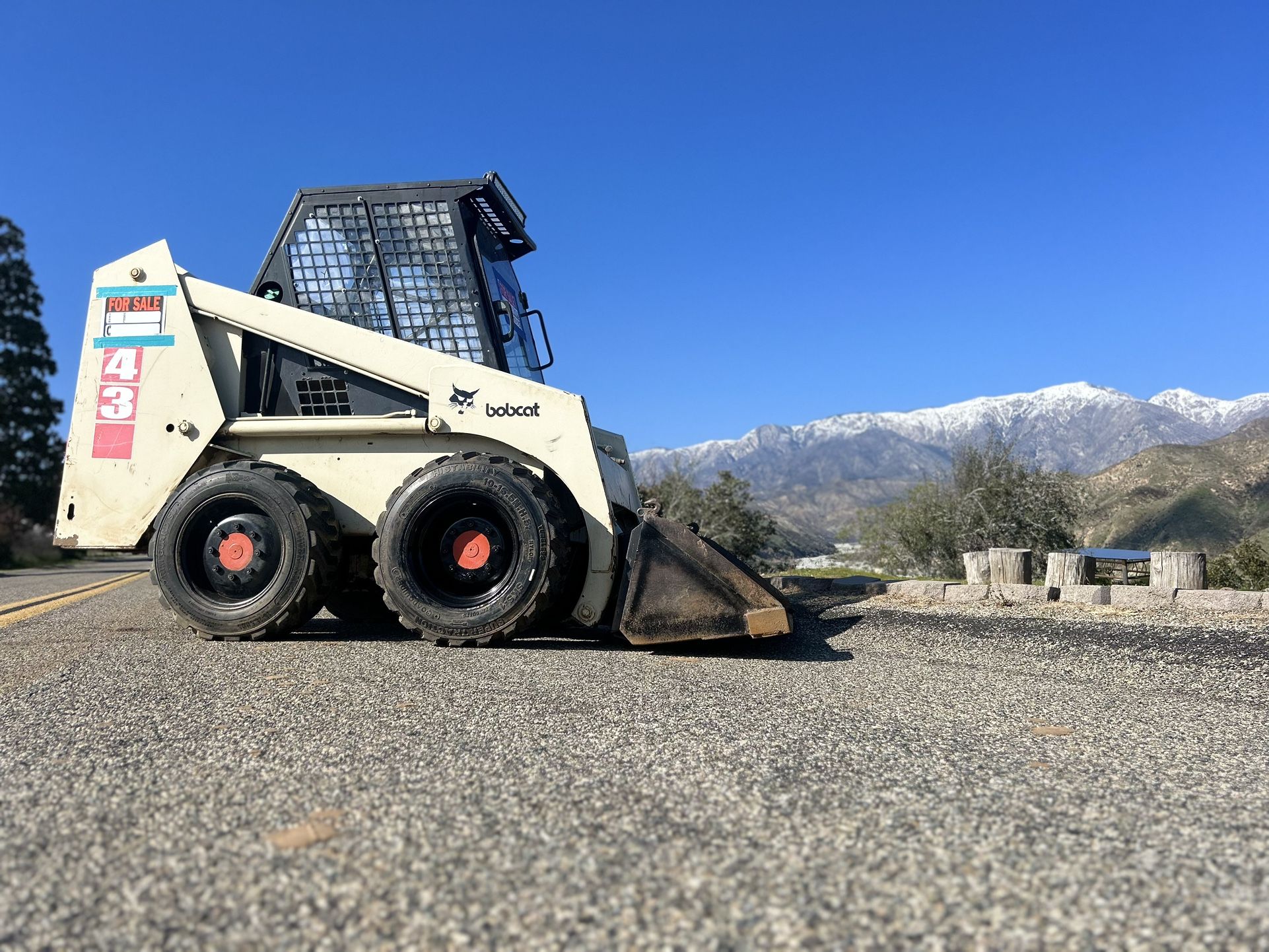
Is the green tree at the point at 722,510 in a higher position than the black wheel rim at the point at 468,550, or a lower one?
higher

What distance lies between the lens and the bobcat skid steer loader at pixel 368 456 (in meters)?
5.11

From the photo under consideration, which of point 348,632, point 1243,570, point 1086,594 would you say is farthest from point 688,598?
point 1243,570

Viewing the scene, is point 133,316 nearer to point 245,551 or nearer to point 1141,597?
point 245,551

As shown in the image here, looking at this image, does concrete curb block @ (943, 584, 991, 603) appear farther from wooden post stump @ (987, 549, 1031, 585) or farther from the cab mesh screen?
the cab mesh screen

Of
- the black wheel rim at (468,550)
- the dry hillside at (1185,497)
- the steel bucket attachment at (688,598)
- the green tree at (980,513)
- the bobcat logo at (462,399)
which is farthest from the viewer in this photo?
the dry hillside at (1185,497)

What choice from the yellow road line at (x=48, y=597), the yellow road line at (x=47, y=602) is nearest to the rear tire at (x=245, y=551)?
the yellow road line at (x=47, y=602)

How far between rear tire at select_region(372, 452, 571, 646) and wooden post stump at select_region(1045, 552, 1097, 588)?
3.97m

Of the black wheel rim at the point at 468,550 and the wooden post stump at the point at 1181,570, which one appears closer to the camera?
the black wheel rim at the point at 468,550

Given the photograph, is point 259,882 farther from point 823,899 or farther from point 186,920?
point 823,899

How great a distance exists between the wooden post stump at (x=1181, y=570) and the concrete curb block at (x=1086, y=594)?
31 cm

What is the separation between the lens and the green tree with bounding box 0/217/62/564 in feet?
95.2

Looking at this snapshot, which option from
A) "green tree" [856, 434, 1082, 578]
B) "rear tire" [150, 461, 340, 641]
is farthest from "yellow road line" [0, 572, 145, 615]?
"green tree" [856, 434, 1082, 578]

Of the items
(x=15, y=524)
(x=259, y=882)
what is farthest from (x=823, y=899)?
(x=15, y=524)

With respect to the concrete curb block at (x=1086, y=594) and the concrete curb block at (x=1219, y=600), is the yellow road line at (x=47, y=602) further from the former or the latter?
the concrete curb block at (x=1219, y=600)
